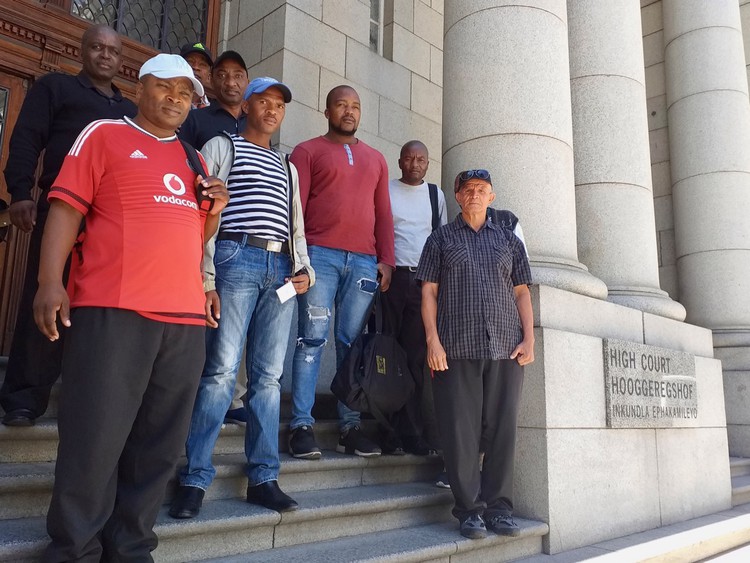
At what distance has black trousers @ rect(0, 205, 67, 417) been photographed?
3582mm

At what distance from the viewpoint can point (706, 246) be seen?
911 centimetres

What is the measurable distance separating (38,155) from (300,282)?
1.71 metres

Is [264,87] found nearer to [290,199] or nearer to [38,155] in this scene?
[290,199]

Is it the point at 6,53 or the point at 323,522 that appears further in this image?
the point at 6,53

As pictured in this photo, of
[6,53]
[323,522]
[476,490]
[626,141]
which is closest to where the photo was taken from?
[323,522]

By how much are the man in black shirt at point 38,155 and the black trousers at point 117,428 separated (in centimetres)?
109

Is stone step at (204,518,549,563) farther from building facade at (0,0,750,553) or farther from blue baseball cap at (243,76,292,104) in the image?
blue baseball cap at (243,76,292,104)

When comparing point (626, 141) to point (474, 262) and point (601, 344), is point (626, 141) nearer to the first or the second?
point (601, 344)

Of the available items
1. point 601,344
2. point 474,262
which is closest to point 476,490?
point 474,262

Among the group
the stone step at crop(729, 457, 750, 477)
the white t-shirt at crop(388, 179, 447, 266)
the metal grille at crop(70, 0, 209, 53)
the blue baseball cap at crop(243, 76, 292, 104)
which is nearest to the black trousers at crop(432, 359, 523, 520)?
the white t-shirt at crop(388, 179, 447, 266)

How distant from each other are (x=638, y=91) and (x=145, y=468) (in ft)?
20.5

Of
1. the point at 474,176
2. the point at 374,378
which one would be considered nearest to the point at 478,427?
the point at 374,378

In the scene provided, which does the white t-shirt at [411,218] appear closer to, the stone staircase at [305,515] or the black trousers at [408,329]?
the black trousers at [408,329]

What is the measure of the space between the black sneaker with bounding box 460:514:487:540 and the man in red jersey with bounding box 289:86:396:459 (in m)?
0.77
